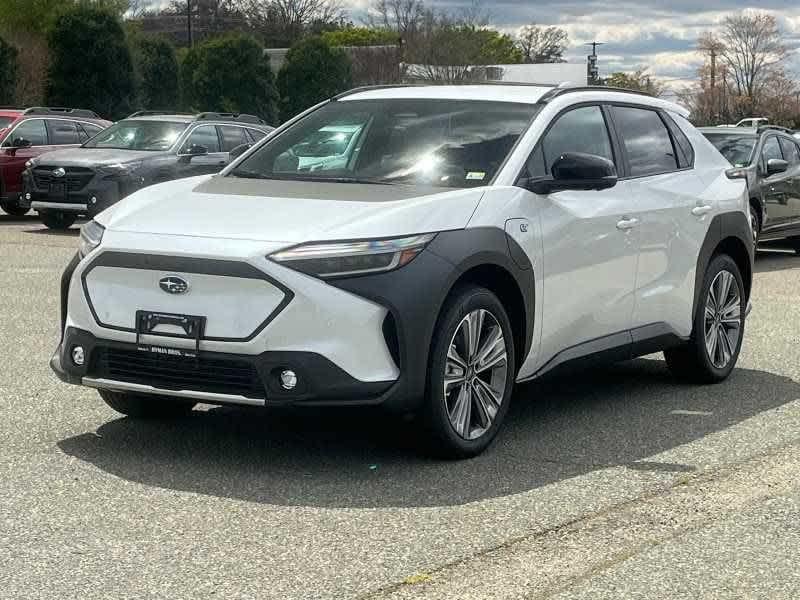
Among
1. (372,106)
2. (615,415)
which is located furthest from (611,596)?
(372,106)

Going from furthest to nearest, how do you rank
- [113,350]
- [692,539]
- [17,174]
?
[17,174], [113,350], [692,539]

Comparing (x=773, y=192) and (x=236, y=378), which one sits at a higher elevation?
(x=236, y=378)

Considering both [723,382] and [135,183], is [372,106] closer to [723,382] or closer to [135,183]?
[723,382]

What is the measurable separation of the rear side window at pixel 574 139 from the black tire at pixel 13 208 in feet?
55.4

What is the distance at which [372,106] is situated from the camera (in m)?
7.71

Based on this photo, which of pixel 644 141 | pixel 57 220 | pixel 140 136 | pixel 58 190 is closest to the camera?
pixel 644 141

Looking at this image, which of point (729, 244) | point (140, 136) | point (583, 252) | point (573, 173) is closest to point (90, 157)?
point (140, 136)

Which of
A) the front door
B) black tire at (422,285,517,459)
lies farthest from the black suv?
black tire at (422,285,517,459)

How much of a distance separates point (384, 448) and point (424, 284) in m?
1.02

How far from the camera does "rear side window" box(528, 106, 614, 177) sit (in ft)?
23.7

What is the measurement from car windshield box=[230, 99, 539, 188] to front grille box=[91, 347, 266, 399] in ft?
4.66

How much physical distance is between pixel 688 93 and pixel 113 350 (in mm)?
99652

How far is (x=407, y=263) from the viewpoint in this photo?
609 cm

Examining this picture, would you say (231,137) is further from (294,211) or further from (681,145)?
(294,211)
